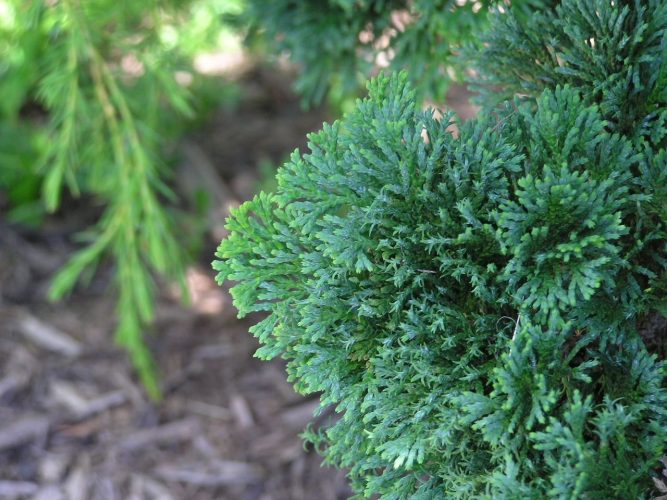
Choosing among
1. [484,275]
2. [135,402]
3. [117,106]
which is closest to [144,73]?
[117,106]

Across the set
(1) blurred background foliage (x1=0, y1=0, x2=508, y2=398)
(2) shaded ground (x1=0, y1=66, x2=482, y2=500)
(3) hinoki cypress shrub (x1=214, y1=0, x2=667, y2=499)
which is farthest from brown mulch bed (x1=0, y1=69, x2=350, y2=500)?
(3) hinoki cypress shrub (x1=214, y1=0, x2=667, y2=499)

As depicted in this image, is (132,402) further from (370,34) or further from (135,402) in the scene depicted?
(370,34)

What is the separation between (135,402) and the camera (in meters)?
3.20

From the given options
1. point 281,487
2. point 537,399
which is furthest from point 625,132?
point 281,487

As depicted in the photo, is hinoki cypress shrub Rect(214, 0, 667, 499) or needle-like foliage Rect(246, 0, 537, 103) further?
needle-like foliage Rect(246, 0, 537, 103)

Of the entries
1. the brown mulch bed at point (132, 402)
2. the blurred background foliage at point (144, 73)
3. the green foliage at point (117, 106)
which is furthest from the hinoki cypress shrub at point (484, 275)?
the brown mulch bed at point (132, 402)

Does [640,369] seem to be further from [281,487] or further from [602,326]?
[281,487]

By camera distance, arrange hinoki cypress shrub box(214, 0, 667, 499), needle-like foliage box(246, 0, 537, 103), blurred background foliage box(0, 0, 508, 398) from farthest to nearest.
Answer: blurred background foliage box(0, 0, 508, 398) < needle-like foliage box(246, 0, 537, 103) < hinoki cypress shrub box(214, 0, 667, 499)

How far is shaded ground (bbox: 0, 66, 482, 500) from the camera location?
2.83 meters

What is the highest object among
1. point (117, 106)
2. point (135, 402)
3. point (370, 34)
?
point (117, 106)

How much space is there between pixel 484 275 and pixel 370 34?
124cm

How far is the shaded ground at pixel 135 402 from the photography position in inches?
112

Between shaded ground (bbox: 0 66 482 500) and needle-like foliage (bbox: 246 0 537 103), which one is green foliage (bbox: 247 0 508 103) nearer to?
needle-like foliage (bbox: 246 0 537 103)

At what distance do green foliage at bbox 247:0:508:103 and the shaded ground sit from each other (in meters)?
1.48
